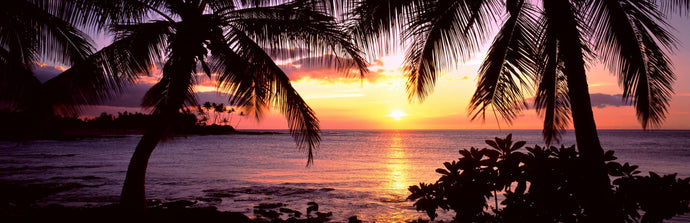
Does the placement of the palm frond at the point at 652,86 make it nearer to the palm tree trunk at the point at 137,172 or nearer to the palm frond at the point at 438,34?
the palm frond at the point at 438,34

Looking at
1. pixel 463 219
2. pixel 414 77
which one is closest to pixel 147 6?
pixel 414 77

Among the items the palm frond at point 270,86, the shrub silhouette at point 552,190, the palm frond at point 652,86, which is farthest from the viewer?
the palm frond at point 270,86

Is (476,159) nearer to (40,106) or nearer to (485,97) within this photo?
(485,97)

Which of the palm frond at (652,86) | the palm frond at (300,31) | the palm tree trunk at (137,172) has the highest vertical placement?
the palm frond at (300,31)

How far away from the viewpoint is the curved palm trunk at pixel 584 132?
3316mm

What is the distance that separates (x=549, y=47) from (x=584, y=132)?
1.22 meters

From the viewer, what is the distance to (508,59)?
568 cm

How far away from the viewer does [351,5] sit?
518 centimetres

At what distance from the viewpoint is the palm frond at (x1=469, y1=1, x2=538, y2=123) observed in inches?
215

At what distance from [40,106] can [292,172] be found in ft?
54.0

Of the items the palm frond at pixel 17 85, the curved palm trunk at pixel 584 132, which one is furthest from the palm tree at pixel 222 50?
the curved palm trunk at pixel 584 132

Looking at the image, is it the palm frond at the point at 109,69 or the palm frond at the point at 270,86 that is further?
the palm frond at the point at 270,86

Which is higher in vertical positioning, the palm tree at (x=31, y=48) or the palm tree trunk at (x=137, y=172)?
the palm tree at (x=31, y=48)

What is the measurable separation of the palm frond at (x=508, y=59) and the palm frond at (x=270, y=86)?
2.69 m
